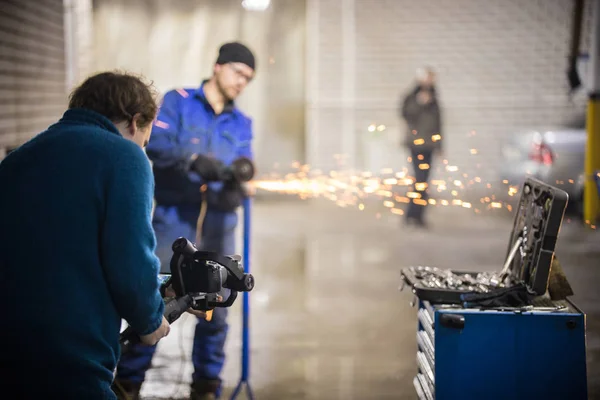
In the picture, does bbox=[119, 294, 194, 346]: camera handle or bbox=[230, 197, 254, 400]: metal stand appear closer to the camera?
bbox=[119, 294, 194, 346]: camera handle

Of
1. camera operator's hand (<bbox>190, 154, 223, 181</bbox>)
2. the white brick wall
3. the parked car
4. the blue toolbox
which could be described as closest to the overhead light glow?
the white brick wall

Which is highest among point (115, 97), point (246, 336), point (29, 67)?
point (29, 67)

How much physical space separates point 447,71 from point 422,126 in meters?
5.28

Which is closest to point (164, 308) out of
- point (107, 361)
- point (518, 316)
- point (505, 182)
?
point (107, 361)

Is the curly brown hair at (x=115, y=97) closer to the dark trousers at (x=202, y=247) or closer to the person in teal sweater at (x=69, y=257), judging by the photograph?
the person in teal sweater at (x=69, y=257)

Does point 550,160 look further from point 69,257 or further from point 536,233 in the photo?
point 69,257

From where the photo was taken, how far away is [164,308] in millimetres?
2939

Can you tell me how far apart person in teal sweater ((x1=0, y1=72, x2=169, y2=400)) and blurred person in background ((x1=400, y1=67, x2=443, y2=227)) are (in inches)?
412

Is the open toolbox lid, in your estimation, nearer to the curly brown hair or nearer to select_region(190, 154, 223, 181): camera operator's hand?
select_region(190, 154, 223, 181): camera operator's hand

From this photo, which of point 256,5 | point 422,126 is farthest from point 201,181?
point 256,5

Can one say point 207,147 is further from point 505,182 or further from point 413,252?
point 505,182

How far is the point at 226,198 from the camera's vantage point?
18.5 ft

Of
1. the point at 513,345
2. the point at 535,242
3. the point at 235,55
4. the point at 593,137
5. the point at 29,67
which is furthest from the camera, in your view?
the point at 593,137

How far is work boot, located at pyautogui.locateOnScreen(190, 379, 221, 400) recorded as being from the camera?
18.2 feet
